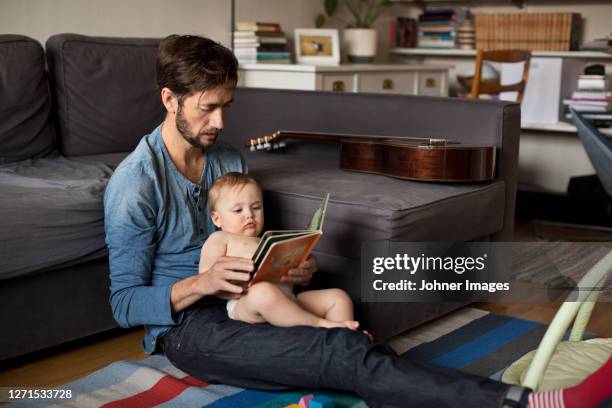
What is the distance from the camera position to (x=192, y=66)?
1.84 m

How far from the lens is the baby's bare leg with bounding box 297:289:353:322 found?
1896 millimetres

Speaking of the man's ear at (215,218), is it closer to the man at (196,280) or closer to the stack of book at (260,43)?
the man at (196,280)

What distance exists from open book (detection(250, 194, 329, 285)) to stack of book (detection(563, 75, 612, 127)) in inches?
95.9

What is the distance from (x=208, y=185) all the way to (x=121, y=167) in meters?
0.23

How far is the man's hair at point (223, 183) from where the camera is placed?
1897 millimetres

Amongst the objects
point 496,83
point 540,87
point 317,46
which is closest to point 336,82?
point 317,46

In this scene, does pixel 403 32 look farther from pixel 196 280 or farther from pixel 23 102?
pixel 196 280

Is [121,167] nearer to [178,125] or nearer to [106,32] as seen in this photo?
[178,125]

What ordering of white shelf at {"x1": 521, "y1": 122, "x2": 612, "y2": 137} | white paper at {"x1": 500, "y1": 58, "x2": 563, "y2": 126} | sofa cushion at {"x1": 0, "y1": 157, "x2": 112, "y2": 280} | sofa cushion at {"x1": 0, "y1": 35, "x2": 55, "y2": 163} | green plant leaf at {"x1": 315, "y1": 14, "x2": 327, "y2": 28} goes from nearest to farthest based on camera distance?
sofa cushion at {"x1": 0, "y1": 157, "x2": 112, "y2": 280} → sofa cushion at {"x1": 0, "y1": 35, "x2": 55, "y2": 163} → white shelf at {"x1": 521, "y1": 122, "x2": 612, "y2": 137} → white paper at {"x1": 500, "y1": 58, "x2": 563, "y2": 126} → green plant leaf at {"x1": 315, "y1": 14, "x2": 327, "y2": 28}

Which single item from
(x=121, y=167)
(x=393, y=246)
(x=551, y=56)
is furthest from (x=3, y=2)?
(x=551, y=56)

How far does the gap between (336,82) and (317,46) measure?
38cm

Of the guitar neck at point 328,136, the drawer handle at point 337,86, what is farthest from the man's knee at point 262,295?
the drawer handle at point 337,86

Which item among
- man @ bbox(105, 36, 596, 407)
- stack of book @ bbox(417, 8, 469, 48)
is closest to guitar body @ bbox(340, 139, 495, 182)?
man @ bbox(105, 36, 596, 407)

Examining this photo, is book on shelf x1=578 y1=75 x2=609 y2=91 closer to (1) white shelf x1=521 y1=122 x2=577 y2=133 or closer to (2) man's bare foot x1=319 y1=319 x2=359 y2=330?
(1) white shelf x1=521 y1=122 x2=577 y2=133
